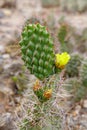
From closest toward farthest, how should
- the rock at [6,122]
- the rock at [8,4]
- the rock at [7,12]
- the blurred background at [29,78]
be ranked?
1. the rock at [6,122]
2. the blurred background at [29,78]
3. the rock at [7,12]
4. the rock at [8,4]

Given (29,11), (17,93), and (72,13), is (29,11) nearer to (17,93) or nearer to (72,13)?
(72,13)

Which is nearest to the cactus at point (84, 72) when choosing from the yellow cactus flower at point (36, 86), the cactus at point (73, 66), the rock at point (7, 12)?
the cactus at point (73, 66)

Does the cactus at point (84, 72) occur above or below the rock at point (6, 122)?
above

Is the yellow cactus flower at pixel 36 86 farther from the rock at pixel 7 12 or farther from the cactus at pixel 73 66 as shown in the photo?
the rock at pixel 7 12

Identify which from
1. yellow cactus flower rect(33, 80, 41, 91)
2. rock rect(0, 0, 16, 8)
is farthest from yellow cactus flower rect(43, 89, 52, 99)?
rock rect(0, 0, 16, 8)

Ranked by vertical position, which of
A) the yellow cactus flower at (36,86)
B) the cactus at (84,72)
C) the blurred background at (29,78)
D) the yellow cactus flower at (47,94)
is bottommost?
the blurred background at (29,78)

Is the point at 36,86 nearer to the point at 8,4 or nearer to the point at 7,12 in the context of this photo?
the point at 7,12

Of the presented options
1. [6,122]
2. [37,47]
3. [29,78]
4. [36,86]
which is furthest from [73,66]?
[37,47]
